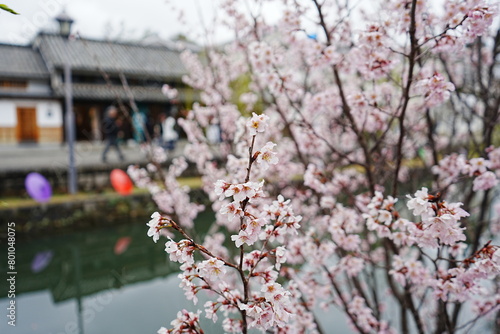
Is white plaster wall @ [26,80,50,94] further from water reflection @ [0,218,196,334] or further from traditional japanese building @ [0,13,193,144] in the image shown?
water reflection @ [0,218,196,334]

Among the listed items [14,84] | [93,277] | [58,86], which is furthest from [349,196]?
[14,84]

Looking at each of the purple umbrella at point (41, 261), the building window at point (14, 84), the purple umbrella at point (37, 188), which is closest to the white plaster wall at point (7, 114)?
the building window at point (14, 84)

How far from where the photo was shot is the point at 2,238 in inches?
324

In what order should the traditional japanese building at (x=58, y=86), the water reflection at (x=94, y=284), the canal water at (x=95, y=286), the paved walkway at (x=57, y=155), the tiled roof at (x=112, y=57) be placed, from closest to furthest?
the canal water at (x=95, y=286)
the water reflection at (x=94, y=284)
the paved walkway at (x=57, y=155)
the traditional japanese building at (x=58, y=86)
the tiled roof at (x=112, y=57)

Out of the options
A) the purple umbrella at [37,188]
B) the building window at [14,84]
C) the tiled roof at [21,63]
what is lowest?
the purple umbrella at [37,188]

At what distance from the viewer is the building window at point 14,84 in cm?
1367

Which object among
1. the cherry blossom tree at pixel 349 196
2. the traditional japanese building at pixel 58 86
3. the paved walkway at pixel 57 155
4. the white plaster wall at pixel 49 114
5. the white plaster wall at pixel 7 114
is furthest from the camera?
the white plaster wall at pixel 49 114

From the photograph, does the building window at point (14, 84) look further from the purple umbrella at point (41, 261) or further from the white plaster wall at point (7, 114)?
the purple umbrella at point (41, 261)

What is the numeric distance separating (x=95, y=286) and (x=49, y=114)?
10.6 metres

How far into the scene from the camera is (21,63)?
14211 millimetres

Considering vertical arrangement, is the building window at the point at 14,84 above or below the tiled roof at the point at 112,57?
below

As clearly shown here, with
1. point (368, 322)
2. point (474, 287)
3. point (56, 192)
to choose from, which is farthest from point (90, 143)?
point (474, 287)

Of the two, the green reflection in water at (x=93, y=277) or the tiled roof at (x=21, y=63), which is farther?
the tiled roof at (x=21, y=63)

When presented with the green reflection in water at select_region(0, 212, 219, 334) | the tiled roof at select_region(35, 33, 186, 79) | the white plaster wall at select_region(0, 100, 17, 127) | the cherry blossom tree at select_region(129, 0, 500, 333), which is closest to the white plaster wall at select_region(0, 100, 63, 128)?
the white plaster wall at select_region(0, 100, 17, 127)
